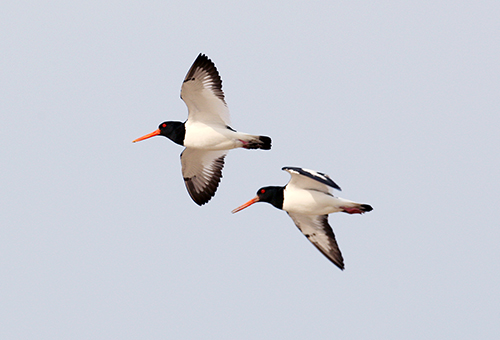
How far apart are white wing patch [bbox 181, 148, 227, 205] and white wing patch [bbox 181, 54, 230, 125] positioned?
122 centimetres

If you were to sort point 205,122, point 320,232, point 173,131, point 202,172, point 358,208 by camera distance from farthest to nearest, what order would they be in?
1. point 202,172
2. point 173,131
3. point 205,122
4. point 320,232
5. point 358,208

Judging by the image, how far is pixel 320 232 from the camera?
47.3 ft

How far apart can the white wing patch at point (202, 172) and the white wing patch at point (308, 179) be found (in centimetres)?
224

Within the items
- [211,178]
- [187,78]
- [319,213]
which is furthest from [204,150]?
[319,213]

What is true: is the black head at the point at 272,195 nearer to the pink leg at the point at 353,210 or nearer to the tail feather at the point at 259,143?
the tail feather at the point at 259,143

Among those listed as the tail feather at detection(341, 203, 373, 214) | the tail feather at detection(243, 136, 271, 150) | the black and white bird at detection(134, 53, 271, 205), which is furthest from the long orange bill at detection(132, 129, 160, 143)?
the tail feather at detection(341, 203, 373, 214)

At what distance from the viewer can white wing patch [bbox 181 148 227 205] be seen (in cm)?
1567

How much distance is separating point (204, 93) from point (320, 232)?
312cm

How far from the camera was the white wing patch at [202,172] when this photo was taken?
15672 mm

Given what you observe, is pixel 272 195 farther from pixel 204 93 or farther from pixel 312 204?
pixel 204 93

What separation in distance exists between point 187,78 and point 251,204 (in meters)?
2.51

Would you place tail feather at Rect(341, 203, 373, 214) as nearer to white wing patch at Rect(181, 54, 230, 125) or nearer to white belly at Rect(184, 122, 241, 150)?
white belly at Rect(184, 122, 241, 150)

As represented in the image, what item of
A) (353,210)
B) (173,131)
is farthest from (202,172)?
(353,210)

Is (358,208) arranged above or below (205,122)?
below
